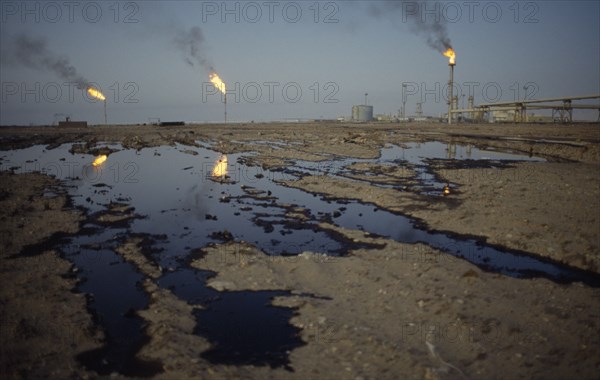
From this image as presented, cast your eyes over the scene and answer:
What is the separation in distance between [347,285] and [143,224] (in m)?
7.62

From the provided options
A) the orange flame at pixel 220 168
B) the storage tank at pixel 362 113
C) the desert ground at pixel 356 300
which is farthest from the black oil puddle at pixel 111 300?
the storage tank at pixel 362 113

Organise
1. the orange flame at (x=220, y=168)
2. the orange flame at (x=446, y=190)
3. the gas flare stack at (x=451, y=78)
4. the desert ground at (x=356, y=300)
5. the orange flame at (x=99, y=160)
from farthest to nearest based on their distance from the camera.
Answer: the gas flare stack at (x=451, y=78), the orange flame at (x=99, y=160), the orange flame at (x=220, y=168), the orange flame at (x=446, y=190), the desert ground at (x=356, y=300)

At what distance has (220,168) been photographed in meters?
24.7

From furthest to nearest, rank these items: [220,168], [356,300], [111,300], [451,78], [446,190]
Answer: [451,78]
[220,168]
[446,190]
[111,300]
[356,300]

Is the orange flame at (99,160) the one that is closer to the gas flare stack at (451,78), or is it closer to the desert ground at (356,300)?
the desert ground at (356,300)

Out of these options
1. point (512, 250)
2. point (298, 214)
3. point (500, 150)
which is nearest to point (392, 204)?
point (298, 214)

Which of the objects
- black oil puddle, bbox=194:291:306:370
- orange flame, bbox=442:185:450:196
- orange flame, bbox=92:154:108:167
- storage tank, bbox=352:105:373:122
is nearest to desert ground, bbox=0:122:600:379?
black oil puddle, bbox=194:291:306:370

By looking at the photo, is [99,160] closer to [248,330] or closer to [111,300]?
[111,300]

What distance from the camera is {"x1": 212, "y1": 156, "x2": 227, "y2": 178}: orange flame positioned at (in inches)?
865

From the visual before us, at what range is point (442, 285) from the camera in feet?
23.5

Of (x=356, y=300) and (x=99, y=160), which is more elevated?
(x=99, y=160)

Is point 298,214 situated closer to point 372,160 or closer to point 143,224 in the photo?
point 143,224

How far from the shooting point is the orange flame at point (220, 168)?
2198cm

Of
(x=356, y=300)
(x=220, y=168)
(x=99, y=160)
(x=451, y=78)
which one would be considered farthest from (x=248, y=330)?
(x=451, y=78)
